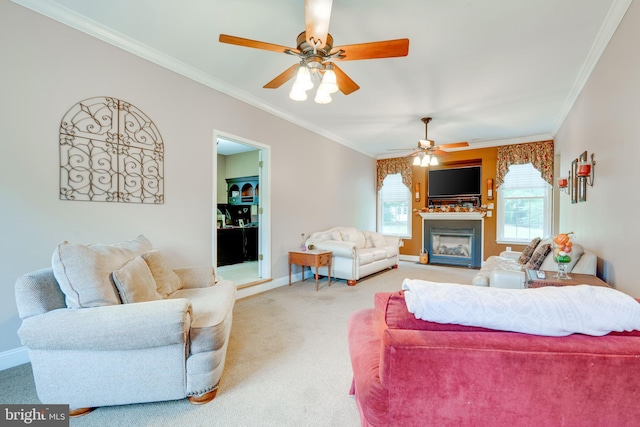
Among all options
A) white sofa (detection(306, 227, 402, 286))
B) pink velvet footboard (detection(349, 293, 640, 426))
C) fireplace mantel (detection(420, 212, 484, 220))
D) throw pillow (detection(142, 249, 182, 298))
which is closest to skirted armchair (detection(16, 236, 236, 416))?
throw pillow (detection(142, 249, 182, 298))

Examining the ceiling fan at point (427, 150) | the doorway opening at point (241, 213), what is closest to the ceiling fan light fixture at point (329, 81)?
the doorway opening at point (241, 213)

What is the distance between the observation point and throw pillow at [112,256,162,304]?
179 centimetres

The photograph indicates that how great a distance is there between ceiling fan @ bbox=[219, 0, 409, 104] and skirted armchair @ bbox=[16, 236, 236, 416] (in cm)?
173

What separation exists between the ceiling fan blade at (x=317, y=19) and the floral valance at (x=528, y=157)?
557cm

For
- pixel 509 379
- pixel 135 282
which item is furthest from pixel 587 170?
pixel 135 282

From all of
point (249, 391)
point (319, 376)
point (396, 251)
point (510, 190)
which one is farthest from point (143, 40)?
point (510, 190)

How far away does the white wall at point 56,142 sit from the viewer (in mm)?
2096

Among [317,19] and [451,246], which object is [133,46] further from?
[451,246]

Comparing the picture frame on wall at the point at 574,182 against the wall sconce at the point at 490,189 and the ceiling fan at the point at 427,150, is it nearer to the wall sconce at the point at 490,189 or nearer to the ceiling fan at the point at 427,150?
the ceiling fan at the point at 427,150

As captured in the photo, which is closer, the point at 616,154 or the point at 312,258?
the point at 616,154

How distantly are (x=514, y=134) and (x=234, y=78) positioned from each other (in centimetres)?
531

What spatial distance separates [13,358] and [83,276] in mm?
1256

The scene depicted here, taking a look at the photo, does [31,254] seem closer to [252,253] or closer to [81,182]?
[81,182]

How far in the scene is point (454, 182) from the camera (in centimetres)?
649
